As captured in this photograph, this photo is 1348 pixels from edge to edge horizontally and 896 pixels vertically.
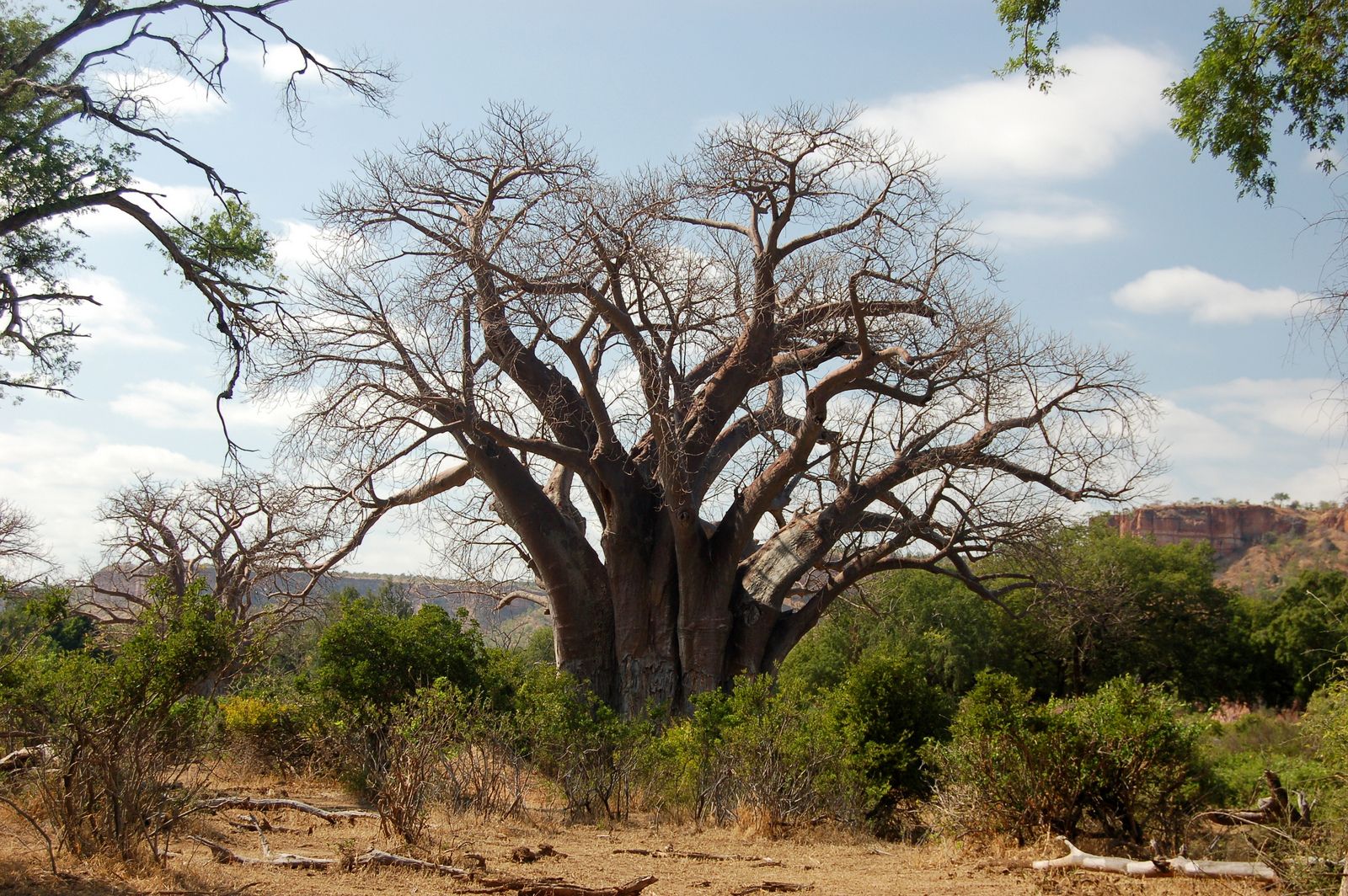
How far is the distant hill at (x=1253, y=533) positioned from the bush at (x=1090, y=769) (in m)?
59.1

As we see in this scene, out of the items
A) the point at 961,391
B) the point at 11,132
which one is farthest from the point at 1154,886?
the point at 11,132

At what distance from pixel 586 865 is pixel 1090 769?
10.4ft

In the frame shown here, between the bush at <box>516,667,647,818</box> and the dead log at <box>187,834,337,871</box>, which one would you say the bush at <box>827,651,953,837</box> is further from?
the dead log at <box>187,834,337,871</box>

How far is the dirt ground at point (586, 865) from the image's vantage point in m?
4.97

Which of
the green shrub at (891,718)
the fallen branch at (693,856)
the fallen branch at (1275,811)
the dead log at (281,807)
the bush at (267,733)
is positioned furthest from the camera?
the bush at (267,733)

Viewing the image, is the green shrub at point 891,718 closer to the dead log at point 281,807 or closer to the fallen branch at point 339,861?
the dead log at point 281,807

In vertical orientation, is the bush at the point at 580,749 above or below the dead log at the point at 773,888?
above

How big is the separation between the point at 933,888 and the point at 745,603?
6.52m

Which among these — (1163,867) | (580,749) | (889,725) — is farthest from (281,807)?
(1163,867)

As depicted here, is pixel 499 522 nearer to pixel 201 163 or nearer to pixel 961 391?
pixel 961 391

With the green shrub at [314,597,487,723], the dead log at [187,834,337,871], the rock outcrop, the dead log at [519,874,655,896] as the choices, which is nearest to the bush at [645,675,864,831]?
the green shrub at [314,597,487,723]

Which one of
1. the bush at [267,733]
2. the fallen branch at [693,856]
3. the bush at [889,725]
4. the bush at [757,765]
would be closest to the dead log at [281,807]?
the fallen branch at [693,856]

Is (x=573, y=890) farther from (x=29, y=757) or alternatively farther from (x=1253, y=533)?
(x=1253, y=533)

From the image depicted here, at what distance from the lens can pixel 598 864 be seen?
6.41 meters
